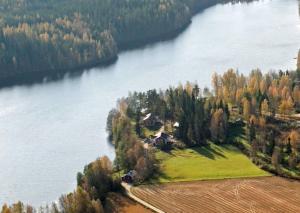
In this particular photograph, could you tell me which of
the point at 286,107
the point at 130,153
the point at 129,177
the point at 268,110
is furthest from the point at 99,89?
the point at 129,177

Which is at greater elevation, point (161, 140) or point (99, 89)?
point (161, 140)

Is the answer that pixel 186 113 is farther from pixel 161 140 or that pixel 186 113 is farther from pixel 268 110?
pixel 268 110

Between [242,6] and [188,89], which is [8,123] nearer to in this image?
[188,89]

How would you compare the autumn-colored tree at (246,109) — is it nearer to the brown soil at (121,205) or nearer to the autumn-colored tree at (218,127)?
the autumn-colored tree at (218,127)

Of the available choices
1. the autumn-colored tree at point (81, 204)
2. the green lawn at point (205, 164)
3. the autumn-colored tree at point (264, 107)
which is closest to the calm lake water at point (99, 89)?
the autumn-colored tree at point (81, 204)

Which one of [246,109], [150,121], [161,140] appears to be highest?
[246,109]

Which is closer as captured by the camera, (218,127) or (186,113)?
(218,127)

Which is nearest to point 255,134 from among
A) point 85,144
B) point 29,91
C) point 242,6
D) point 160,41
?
point 85,144
